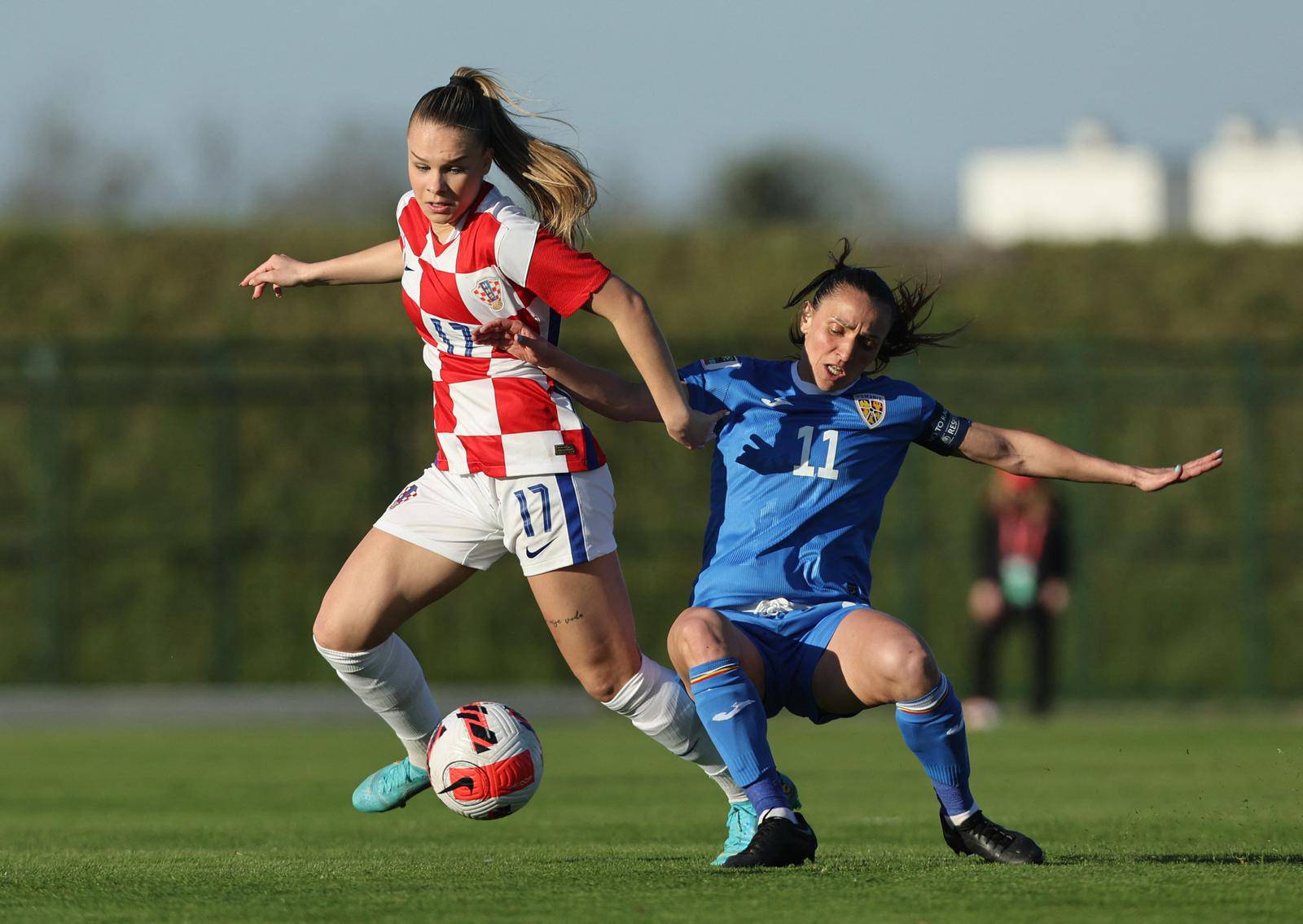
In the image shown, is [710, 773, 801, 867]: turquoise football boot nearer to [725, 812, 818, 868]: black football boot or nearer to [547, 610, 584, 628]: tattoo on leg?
[725, 812, 818, 868]: black football boot

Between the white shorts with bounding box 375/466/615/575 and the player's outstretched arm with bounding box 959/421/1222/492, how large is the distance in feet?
3.59

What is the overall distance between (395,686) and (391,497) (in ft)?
34.9

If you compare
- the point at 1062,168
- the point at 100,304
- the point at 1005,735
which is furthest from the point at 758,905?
the point at 1062,168

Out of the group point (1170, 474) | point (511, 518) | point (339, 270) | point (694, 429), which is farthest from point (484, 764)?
point (1170, 474)

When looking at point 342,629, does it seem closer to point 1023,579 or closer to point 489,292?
point 489,292

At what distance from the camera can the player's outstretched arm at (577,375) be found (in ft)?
16.6

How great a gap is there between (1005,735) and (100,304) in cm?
997

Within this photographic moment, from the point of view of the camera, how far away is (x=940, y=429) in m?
5.66

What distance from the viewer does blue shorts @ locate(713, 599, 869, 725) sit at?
529 centimetres

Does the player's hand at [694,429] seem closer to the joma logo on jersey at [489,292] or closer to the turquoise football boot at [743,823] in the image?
the joma logo on jersey at [489,292]

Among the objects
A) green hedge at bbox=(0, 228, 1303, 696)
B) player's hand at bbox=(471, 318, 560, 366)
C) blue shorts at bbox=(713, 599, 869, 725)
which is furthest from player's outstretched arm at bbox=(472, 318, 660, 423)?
green hedge at bbox=(0, 228, 1303, 696)

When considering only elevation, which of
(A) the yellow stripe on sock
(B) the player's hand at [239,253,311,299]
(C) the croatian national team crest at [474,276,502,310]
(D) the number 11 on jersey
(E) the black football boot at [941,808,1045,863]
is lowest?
(E) the black football boot at [941,808,1045,863]

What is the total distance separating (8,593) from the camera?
53.2 feet

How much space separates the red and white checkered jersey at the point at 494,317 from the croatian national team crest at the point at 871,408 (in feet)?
2.52
